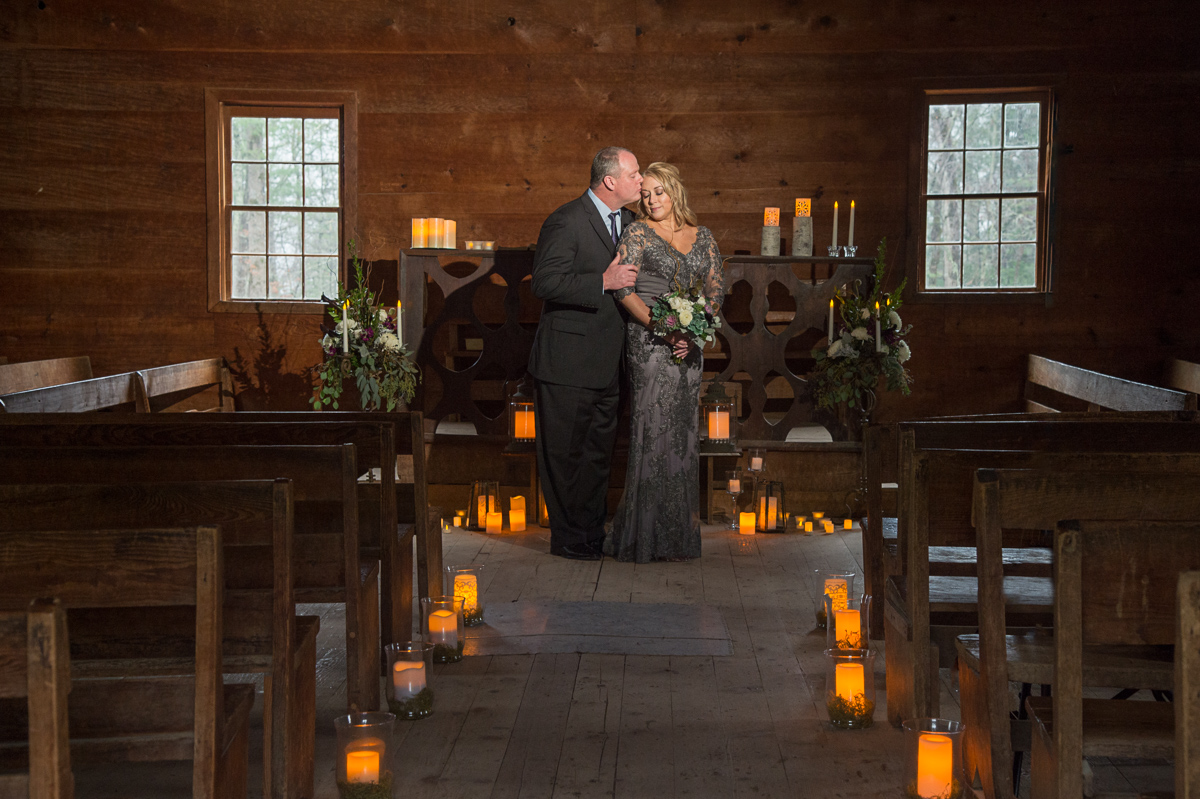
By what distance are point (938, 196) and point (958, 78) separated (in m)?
0.80

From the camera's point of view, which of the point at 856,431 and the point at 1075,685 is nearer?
the point at 1075,685

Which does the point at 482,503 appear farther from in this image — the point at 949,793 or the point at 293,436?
the point at 949,793

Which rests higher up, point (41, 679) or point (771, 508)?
point (41, 679)

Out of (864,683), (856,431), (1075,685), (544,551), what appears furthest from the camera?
(856,431)

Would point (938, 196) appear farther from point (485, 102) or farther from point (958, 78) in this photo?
point (485, 102)

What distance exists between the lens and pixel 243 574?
281cm

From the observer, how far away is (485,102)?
7.80 m

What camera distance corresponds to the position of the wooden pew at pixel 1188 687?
1.75 meters

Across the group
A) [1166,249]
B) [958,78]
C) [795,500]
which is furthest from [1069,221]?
[795,500]

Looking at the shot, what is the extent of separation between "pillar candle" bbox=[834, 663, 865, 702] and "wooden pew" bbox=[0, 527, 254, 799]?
1846mm

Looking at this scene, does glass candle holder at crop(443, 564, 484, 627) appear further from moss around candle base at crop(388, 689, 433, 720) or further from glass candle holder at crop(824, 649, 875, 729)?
glass candle holder at crop(824, 649, 875, 729)

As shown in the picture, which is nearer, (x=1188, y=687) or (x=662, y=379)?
(x=1188, y=687)

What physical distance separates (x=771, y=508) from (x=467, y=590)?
2552 millimetres

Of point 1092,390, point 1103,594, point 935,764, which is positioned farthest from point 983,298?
point 1103,594
